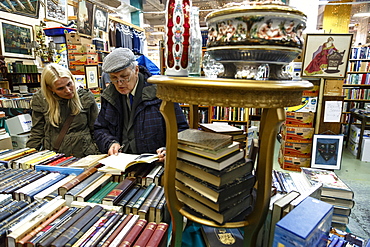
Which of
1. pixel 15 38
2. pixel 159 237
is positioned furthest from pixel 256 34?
pixel 15 38

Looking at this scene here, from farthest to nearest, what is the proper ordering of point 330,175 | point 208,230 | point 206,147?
point 330,175 < point 208,230 < point 206,147

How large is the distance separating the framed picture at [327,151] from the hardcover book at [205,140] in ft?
10.8

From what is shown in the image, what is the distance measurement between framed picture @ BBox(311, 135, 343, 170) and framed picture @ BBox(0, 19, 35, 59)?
21.5ft

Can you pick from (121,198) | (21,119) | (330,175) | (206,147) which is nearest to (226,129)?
(206,147)

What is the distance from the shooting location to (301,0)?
471cm

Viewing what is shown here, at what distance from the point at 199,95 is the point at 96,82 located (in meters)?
4.48

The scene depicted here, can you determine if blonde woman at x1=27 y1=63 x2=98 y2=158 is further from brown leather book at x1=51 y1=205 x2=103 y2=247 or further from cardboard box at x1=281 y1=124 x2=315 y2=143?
cardboard box at x1=281 y1=124 x2=315 y2=143

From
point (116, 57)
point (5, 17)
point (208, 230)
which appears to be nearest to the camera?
point (208, 230)

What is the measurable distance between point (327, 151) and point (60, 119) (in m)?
3.73

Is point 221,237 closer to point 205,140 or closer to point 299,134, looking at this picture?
point 205,140

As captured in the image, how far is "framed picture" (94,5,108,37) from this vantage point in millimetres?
5102

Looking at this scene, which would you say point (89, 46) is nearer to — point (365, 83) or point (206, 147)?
point (206, 147)

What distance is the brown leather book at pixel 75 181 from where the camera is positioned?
1182 millimetres

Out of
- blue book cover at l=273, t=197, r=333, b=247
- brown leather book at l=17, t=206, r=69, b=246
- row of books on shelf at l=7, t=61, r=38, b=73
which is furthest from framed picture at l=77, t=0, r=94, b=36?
blue book cover at l=273, t=197, r=333, b=247
